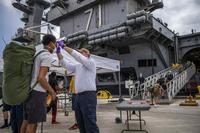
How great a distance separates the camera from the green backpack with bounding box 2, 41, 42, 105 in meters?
3.04

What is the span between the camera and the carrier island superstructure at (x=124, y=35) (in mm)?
25062

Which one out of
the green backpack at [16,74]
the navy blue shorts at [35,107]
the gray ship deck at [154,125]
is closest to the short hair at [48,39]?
the green backpack at [16,74]

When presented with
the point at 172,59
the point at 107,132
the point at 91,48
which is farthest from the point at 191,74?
the point at 107,132

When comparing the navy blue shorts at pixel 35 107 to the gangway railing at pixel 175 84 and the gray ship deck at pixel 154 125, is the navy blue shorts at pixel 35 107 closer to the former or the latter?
the gray ship deck at pixel 154 125

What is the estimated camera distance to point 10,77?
3062mm

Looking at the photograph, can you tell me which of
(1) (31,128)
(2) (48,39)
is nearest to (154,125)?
(1) (31,128)

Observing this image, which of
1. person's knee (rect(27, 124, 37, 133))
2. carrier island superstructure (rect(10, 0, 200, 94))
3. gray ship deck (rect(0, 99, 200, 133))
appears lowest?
gray ship deck (rect(0, 99, 200, 133))

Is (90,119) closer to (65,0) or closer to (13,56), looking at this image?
(13,56)

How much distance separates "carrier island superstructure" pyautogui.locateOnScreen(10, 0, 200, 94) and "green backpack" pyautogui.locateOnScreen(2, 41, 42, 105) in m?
21.5

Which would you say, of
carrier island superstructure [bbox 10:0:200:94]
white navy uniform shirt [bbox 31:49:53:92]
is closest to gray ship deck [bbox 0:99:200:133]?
white navy uniform shirt [bbox 31:49:53:92]

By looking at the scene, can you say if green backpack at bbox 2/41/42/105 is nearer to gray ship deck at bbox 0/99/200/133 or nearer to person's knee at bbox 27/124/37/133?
person's knee at bbox 27/124/37/133

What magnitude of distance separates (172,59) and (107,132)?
26435 mm

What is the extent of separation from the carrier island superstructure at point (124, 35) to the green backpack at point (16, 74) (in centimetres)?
2148

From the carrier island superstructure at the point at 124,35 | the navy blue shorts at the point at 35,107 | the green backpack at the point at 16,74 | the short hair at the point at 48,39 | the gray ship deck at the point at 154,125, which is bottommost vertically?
the gray ship deck at the point at 154,125
